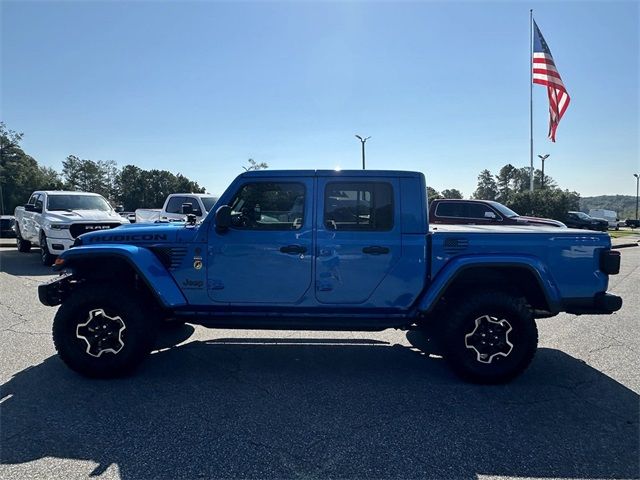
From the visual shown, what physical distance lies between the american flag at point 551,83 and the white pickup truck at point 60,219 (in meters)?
20.5

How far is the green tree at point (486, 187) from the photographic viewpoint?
114400 mm

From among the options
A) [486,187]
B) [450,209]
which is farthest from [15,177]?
[486,187]

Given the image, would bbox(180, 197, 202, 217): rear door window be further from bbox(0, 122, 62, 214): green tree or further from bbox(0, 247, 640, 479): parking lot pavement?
bbox(0, 122, 62, 214): green tree

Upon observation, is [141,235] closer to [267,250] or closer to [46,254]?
[267,250]

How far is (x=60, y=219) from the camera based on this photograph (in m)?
10.8

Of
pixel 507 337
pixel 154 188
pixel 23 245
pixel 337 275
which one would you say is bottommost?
pixel 507 337

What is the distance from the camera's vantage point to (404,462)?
2.67m

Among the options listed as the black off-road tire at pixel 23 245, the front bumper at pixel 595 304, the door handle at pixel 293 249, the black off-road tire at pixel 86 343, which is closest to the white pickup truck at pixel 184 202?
the black off-road tire at pixel 23 245

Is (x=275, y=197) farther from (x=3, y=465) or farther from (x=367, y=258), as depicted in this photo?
(x=3, y=465)

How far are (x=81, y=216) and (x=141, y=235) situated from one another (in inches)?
332

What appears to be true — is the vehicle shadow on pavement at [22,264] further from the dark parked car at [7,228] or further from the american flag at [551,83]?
the american flag at [551,83]

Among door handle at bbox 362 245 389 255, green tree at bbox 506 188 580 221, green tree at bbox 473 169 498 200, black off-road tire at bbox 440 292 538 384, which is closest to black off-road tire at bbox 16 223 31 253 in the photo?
door handle at bbox 362 245 389 255

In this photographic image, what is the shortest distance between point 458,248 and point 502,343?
98cm

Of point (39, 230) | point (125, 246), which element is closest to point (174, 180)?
point (39, 230)
